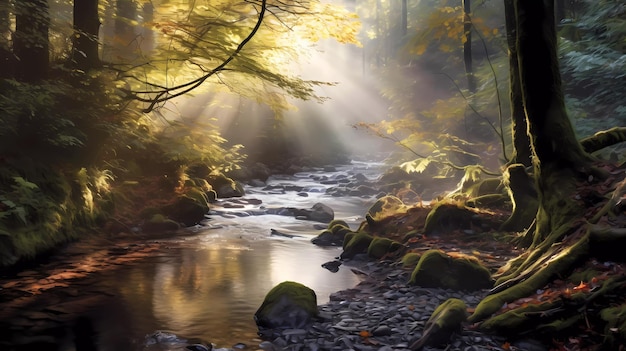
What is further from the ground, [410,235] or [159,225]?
[159,225]

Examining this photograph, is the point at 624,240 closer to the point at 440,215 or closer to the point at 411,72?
the point at 440,215

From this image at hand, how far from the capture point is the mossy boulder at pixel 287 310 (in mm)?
6738

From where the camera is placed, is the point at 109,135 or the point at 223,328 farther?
the point at 109,135

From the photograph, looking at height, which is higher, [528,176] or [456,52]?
[456,52]

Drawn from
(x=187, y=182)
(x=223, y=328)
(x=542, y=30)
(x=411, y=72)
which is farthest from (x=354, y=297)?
(x=411, y=72)

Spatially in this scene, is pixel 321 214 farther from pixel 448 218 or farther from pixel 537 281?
pixel 537 281

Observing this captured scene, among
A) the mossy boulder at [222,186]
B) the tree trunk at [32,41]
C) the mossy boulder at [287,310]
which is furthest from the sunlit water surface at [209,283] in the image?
the mossy boulder at [222,186]

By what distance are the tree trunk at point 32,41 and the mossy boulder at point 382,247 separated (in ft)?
30.0

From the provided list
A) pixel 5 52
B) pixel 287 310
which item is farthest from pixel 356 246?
pixel 5 52

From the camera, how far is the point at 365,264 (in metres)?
10.8

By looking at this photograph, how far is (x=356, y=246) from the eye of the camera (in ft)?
38.3

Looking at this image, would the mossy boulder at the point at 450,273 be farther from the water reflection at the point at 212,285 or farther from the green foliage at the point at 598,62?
the green foliage at the point at 598,62

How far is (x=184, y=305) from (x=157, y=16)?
9.04 metres

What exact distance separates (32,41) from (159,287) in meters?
6.52
